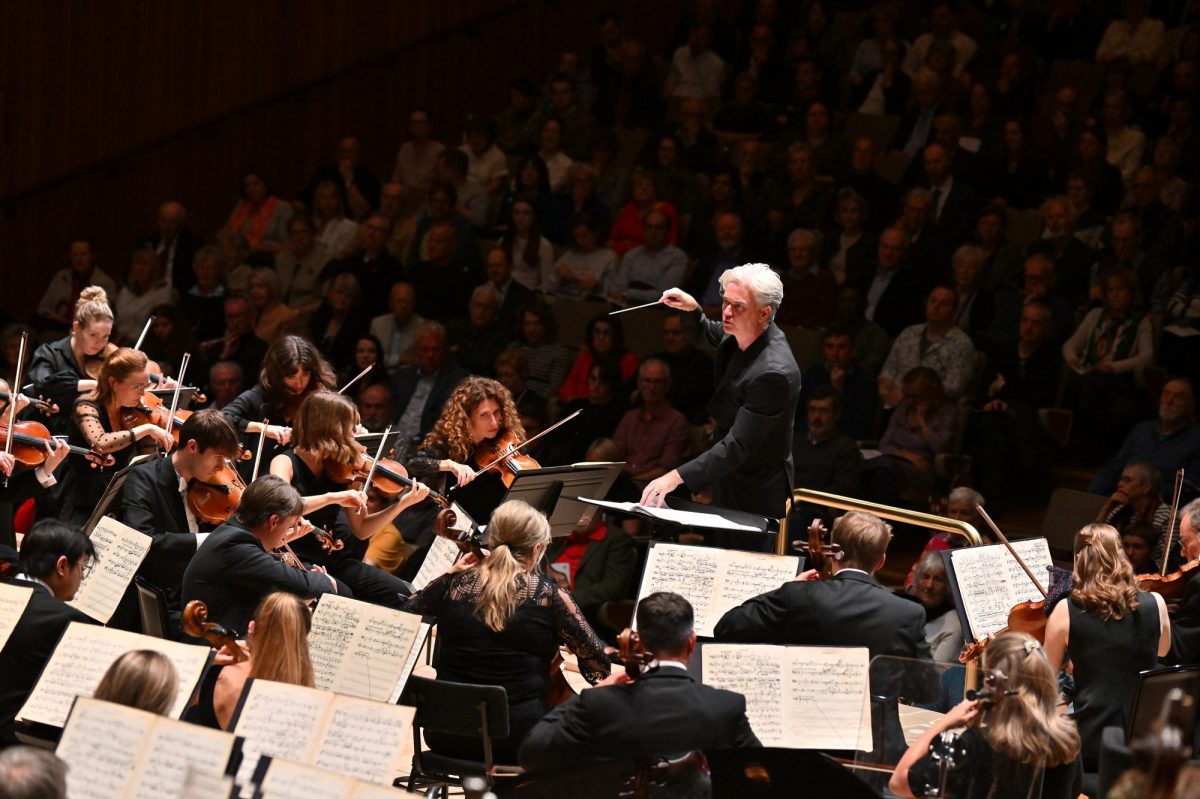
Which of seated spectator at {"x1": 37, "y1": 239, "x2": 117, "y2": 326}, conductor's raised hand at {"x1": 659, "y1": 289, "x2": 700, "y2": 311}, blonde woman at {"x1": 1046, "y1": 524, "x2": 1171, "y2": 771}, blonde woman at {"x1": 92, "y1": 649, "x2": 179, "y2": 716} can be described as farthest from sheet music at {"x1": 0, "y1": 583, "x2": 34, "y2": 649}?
seated spectator at {"x1": 37, "y1": 239, "x2": 117, "y2": 326}

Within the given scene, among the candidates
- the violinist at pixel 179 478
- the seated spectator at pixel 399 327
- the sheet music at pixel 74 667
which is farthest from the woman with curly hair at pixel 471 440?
the seated spectator at pixel 399 327

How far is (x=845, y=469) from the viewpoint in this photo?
692 cm

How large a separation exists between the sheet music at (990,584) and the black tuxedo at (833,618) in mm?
412

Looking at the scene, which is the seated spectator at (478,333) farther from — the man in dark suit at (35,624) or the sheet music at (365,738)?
the sheet music at (365,738)

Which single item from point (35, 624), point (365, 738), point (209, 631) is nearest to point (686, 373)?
point (209, 631)

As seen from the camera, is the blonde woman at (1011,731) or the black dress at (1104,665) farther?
the black dress at (1104,665)

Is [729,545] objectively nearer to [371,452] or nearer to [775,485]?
[775,485]

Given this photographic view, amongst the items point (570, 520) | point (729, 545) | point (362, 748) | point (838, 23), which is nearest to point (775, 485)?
point (729, 545)

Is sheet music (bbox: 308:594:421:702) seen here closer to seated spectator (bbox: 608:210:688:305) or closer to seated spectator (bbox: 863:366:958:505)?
seated spectator (bbox: 863:366:958:505)

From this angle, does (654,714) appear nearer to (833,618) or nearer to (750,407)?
(833,618)

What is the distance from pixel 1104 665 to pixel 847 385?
3402 millimetres

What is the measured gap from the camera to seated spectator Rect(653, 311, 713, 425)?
773 centimetres

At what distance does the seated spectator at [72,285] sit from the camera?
9.49 m

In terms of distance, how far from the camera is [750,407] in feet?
15.7
